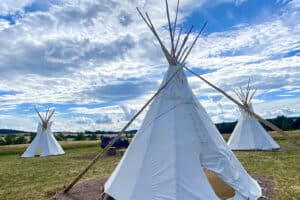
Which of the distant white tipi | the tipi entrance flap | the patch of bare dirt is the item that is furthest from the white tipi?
the distant white tipi

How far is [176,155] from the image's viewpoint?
7227mm

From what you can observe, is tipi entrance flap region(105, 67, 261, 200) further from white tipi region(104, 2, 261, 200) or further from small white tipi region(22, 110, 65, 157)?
small white tipi region(22, 110, 65, 157)

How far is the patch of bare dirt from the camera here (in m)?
8.46

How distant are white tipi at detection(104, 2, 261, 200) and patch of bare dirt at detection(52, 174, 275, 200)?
1.99ft

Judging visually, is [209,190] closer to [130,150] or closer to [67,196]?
[130,150]

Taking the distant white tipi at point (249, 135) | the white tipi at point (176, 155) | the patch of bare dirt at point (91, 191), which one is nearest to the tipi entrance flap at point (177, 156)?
the white tipi at point (176, 155)

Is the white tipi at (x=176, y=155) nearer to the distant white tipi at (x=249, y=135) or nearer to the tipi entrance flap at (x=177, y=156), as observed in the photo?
the tipi entrance flap at (x=177, y=156)

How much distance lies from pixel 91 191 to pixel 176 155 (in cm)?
315

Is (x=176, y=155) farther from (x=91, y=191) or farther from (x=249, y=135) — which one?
(x=249, y=135)

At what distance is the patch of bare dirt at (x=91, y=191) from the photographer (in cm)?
846

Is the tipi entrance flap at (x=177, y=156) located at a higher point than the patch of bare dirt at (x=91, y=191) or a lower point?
higher

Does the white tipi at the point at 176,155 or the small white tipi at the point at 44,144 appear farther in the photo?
the small white tipi at the point at 44,144

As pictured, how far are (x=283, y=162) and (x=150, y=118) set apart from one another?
8.49 metres

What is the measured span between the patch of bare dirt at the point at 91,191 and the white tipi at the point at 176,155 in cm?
61
